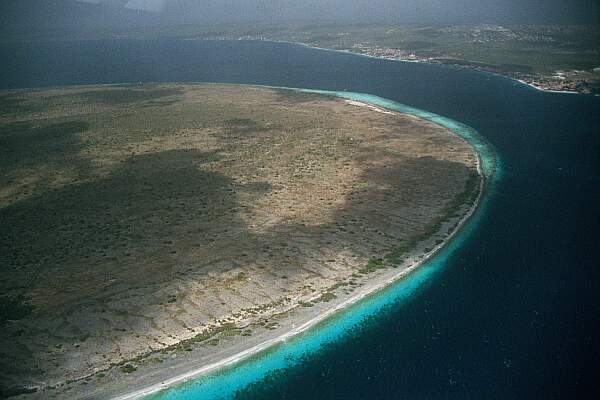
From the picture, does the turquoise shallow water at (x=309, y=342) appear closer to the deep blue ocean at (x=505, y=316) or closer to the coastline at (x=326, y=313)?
the coastline at (x=326, y=313)

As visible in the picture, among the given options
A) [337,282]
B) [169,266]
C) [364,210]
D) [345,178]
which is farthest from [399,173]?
[169,266]

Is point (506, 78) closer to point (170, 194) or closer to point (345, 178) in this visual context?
point (345, 178)

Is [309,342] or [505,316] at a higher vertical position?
[505,316]

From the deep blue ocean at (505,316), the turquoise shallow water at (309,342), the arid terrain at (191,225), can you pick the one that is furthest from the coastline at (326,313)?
the deep blue ocean at (505,316)

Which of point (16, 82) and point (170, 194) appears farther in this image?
point (16, 82)

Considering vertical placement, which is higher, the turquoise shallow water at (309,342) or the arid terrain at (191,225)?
the arid terrain at (191,225)

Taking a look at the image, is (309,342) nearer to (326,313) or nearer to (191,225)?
(326,313)

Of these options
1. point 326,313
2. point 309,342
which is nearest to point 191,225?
point 326,313
